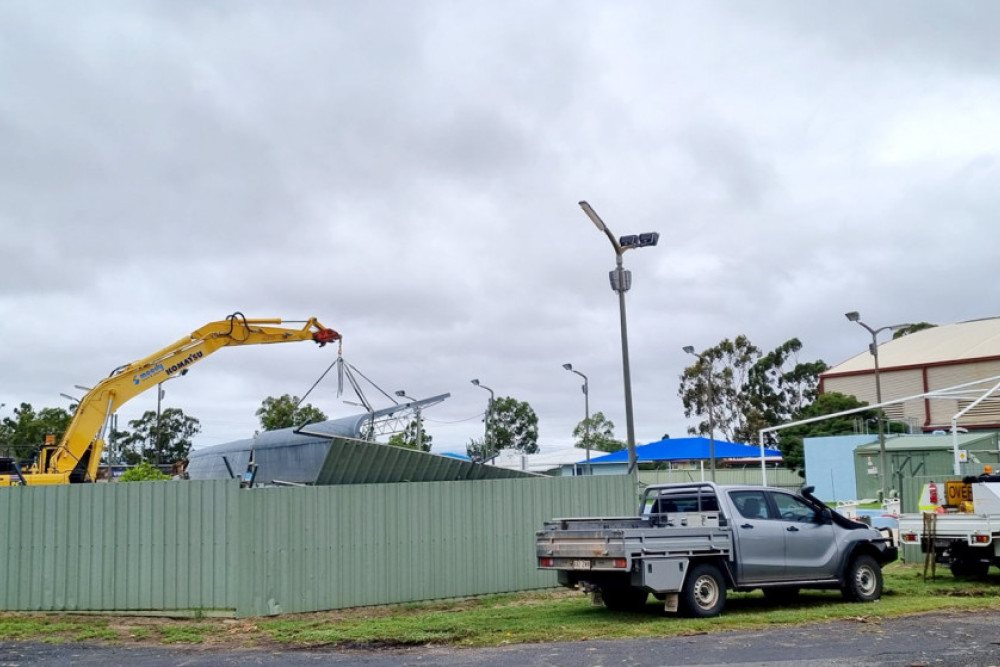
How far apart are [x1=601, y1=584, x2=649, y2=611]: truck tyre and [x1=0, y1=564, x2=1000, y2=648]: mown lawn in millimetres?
174

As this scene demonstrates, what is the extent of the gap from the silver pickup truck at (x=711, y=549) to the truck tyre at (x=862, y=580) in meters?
0.01

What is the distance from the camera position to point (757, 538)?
1345cm

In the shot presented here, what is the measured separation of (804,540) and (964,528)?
3909mm

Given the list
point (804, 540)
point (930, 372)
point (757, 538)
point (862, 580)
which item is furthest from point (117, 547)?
Answer: point (930, 372)

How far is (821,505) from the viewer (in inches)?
565

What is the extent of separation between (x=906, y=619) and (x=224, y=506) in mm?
8846

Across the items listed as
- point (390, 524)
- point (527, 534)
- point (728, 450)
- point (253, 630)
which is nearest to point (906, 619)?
point (527, 534)

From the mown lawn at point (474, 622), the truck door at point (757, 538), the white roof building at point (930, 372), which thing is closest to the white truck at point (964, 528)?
the mown lawn at point (474, 622)

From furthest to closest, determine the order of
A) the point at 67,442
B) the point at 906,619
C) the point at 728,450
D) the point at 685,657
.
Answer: the point at 728,450 < the point at 67,442 < the point at 906,619 < the point at 685,657

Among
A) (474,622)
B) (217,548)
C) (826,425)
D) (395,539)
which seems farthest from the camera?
(826,425)

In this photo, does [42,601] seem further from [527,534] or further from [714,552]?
[714,552]

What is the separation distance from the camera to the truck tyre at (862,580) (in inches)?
557

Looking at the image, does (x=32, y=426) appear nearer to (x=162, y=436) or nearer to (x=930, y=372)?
(x=162, y=436)

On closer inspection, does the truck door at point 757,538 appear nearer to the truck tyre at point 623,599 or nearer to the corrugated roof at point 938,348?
the truck tyre at point 623,599
